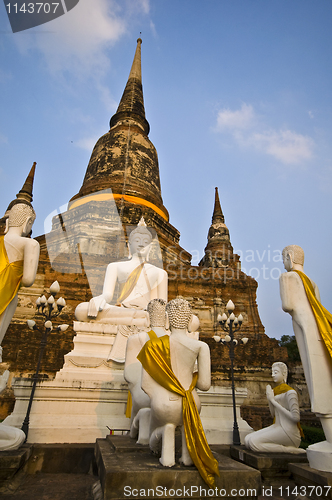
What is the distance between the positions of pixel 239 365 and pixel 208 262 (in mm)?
10326

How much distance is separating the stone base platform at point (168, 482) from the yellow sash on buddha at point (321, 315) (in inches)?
60.4

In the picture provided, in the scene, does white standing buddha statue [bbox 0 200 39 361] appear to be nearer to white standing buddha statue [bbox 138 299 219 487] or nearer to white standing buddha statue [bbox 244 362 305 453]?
white standing buddha statue [bbox 138 299 219 487]

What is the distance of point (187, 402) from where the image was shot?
7.34 ft

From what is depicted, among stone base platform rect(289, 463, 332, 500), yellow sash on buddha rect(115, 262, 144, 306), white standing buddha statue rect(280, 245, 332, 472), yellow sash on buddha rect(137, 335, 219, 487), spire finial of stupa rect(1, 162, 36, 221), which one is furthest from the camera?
spire finial of stupa rect(1, 162, 36, 221)

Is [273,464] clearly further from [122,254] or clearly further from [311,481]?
[122,254]

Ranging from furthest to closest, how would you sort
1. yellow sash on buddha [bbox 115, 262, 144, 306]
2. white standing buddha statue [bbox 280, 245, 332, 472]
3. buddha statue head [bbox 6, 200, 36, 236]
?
yellow sash on buddha [bbox 115, 262, 144, 306] → buddha statue head [bbox 6, 200, 36, 236] → white standing buddha statue [bbox 280, 245, 332, 472]

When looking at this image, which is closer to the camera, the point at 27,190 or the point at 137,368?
the point at 137,368

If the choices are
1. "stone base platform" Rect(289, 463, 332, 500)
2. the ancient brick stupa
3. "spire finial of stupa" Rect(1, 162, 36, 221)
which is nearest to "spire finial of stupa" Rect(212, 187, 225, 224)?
the ancient brick stupa

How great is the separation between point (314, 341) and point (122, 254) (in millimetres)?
10454

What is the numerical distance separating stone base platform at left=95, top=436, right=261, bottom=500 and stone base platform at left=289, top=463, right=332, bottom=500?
837mm

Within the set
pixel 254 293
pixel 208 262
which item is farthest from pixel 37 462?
pixel 208 262

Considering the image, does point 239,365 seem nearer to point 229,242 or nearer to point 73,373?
point 73,373

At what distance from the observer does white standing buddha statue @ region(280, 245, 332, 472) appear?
9.31 ft

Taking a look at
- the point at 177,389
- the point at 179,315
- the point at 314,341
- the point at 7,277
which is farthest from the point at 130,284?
the point at 177,389
